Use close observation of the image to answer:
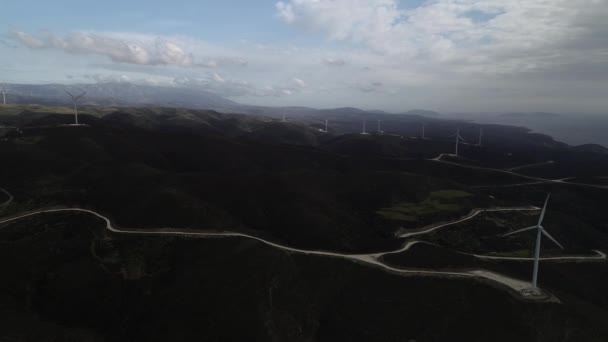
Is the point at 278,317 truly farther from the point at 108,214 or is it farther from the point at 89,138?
the point at 89,138

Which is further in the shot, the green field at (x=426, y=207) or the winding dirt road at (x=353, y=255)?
the green field at (x=426, y=207)

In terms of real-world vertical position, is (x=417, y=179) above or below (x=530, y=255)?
above

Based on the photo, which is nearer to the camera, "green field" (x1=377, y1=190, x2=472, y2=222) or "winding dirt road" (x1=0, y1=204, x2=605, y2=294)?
"winding dirt road" (x1=0, y1=204, x2=605, y2=294)

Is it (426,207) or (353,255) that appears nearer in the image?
(353,255)

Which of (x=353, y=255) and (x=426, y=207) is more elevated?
(x=426, y=207)

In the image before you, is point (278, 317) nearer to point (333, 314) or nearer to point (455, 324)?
point (333, 314)

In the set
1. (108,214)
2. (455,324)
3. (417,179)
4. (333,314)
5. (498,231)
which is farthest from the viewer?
(417,179)

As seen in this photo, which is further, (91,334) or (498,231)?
(498,231)

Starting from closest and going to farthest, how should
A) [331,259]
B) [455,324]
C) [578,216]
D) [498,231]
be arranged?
[455,324]
[331,259]
[498,231]
[578,216]

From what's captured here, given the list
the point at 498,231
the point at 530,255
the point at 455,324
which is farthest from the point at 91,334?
the point at 498,231

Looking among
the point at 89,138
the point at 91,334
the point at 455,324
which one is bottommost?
the point at 91,334
